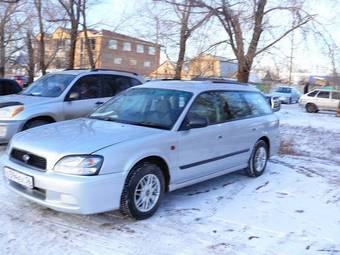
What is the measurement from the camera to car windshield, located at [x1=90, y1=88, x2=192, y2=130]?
5.39m

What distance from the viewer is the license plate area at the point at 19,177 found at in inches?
175

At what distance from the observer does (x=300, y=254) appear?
4.16 metres

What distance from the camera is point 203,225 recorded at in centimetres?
475

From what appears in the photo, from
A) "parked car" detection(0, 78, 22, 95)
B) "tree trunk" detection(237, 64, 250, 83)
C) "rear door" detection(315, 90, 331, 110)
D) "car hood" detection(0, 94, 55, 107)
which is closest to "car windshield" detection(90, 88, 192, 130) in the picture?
"car hood" detection(0, 94, 55, 107)

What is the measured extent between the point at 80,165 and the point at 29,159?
701 millimetres

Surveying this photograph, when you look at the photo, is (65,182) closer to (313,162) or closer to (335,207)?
(335,207)

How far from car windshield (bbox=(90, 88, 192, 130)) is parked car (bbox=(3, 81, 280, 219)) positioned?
0.5 inches

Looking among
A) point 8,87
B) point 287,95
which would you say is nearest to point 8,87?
point 8,87

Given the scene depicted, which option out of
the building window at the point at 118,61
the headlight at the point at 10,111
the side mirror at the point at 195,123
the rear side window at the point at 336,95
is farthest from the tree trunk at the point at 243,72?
the building window at the point at 118,61

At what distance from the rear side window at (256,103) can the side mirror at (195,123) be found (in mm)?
1781

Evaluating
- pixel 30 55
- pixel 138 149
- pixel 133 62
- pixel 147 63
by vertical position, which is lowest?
pixel 138 149

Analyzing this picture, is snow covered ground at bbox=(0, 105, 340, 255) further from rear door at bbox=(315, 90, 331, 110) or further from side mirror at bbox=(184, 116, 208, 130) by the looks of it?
rear door at bbox=(315, 90, 331, 110)

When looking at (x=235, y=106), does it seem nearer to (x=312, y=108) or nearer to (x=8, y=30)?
(x=312, y=108)

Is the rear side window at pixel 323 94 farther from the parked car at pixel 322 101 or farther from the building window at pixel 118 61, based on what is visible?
the building window at pixel 118 61
